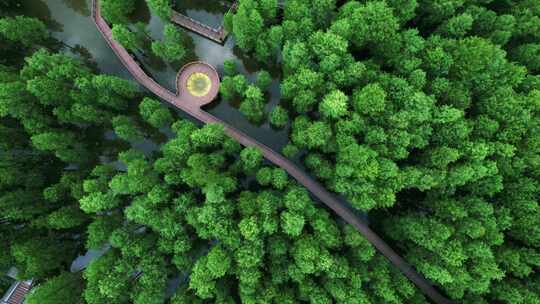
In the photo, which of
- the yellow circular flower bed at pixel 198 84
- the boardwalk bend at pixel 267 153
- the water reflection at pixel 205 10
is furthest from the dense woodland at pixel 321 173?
the water reflection at pixel 205 10

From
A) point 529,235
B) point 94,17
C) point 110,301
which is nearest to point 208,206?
point 110,301

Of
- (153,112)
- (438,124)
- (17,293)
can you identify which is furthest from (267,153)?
(17,293)

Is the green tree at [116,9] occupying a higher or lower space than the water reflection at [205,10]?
lower

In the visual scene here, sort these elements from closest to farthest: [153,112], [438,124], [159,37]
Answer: [438,124] < [153,112] < [159,37]

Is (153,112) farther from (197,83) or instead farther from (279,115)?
(279,115)

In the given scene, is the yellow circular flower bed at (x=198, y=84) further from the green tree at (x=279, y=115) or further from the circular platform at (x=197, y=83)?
the green tree at (x=279, y=115)

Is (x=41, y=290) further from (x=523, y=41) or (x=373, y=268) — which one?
(x=523, y=41)
